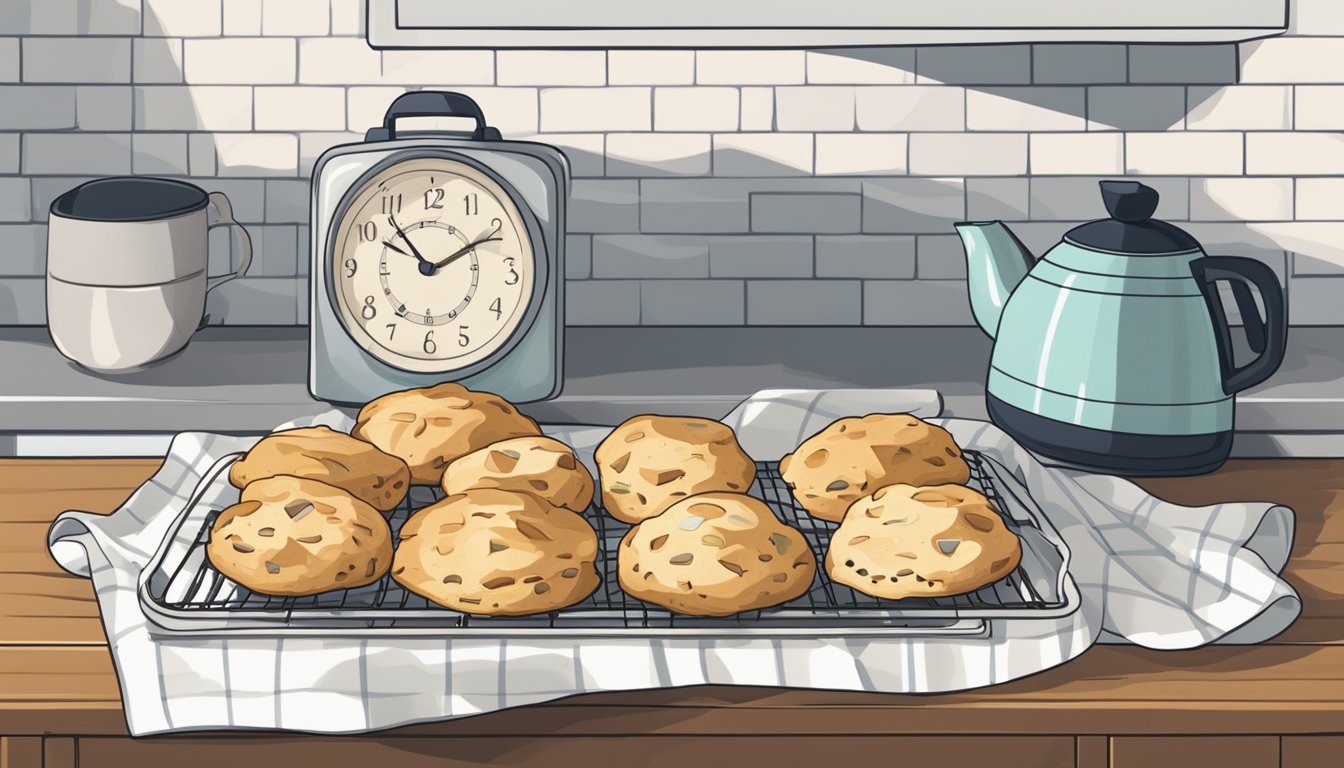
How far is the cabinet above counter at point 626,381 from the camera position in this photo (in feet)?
5.13

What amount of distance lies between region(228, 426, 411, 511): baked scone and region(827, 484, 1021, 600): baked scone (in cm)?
36

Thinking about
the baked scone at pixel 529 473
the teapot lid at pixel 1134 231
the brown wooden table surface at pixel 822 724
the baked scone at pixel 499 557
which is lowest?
the brown wooden table surface at pixel 822 724

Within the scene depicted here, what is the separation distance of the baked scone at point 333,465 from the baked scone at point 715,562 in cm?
24

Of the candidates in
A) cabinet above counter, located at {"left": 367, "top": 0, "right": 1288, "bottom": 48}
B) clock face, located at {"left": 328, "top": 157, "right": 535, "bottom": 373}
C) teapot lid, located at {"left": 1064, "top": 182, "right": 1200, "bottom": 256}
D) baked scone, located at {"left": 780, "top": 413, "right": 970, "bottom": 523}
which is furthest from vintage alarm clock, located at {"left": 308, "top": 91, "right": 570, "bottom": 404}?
teapot lid, located at {"left": 1064, "top": 182, "right": 1200, "bottom": 256}

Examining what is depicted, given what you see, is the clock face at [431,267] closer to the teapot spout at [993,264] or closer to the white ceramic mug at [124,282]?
the white ceramic mug at [124,282]

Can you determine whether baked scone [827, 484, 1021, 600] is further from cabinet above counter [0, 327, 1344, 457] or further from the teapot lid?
cabinet above counter [0, 327, 1344, 457]

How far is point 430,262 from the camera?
157 centimetres

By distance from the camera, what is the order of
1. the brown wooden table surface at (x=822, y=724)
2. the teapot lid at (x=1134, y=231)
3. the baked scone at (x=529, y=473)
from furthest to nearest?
the teapot lid at (x=1134, y=231) < the baked scone at (x=529, y=473) < the brown wooden table surface at (x=822, y=724)

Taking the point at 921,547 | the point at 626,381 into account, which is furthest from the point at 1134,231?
the point at 626,381

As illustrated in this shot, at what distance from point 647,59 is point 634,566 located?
3.53 feet

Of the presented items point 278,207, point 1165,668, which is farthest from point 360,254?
point 1165,668

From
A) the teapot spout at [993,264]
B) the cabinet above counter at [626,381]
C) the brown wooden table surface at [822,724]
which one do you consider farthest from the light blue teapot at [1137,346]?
the brown wooden table surface at [822,724]

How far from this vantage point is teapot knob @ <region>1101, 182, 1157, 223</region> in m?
1.34

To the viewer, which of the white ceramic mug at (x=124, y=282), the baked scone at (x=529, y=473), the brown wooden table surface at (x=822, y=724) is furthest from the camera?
the white ceramic mug at (x=124, y=282)
